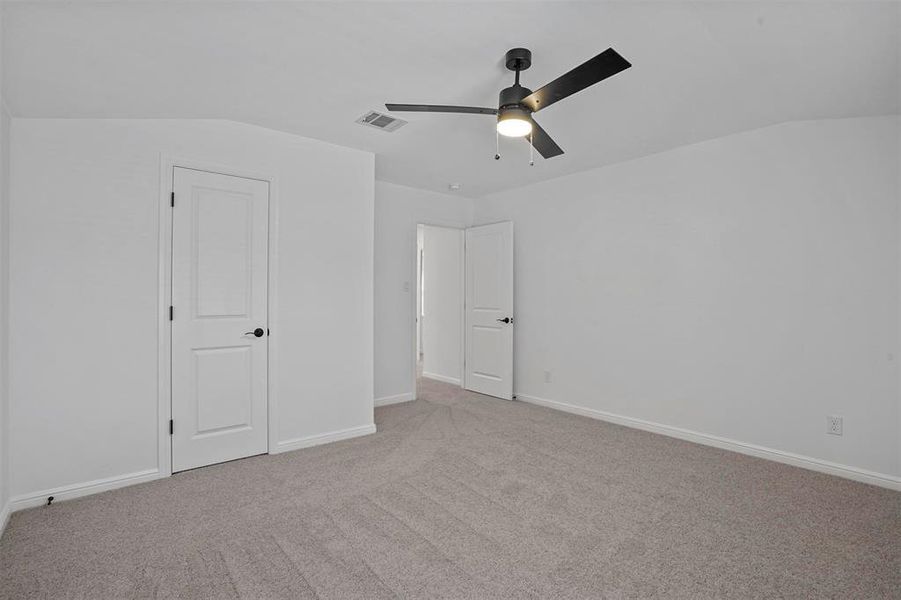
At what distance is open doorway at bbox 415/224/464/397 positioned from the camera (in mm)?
6148

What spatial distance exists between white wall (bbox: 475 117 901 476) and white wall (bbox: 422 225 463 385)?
1.54m

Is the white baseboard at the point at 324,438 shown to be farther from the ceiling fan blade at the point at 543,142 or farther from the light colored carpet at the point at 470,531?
the ceiling fan blade at the point at 543,142

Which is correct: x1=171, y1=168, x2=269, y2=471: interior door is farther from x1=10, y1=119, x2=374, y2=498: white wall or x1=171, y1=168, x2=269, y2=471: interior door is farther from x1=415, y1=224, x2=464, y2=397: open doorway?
x1=415, y1=224, x2=464, y2=397: open doorway

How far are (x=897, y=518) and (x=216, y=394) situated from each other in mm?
4362

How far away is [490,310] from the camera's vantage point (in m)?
5.52

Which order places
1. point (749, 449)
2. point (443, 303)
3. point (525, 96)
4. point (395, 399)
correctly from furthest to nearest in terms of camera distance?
point (443, 303), point (395, 399), point (749, 449), point (525, 96)

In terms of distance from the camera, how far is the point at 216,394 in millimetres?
3279

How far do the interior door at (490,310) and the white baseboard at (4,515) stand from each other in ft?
13.8

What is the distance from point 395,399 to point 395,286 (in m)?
1.31

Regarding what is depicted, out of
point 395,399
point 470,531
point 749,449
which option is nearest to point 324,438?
point 395,399

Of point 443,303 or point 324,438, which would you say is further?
point 443,303

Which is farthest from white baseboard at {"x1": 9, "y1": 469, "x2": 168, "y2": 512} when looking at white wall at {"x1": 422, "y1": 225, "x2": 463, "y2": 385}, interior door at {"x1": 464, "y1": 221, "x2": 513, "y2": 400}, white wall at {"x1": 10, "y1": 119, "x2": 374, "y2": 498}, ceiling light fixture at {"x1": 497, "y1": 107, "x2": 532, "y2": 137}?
white wall at {"x1": 422, "y1": 225, "x2": 463, "y2": 385}

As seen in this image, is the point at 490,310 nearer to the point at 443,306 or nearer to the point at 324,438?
the point at 443,306

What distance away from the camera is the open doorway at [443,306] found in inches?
242
